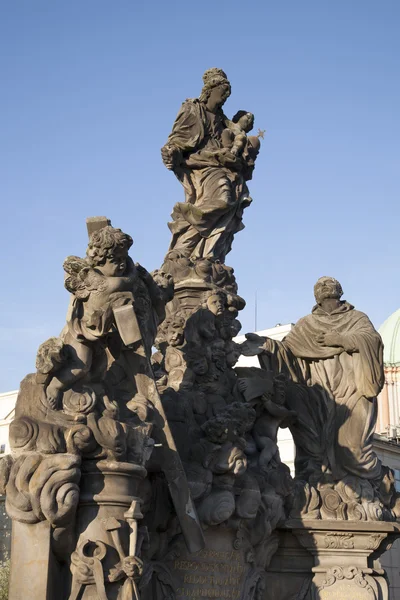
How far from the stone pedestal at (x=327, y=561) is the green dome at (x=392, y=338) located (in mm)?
31458

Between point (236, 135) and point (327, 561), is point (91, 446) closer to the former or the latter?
point (327, 561)

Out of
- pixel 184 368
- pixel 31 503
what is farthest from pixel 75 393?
pixel 184 368

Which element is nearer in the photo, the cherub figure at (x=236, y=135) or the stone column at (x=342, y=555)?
the stone column at (x=342, y=555)

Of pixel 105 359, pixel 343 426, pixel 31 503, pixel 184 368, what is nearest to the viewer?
pixel 31 503

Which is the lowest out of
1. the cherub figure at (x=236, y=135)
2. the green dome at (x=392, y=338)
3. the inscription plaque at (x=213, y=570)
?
the inscription plaque at (x=213, y=570)

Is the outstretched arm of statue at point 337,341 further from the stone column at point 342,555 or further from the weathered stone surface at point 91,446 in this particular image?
the weathered stone surface at point 91,446

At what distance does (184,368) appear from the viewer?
398 inches

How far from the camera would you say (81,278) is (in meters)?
8.33

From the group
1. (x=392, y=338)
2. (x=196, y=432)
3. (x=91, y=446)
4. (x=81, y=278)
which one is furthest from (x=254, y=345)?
(x=392, y=338)

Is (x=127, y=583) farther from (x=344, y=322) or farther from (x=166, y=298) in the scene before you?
(x=344, y=322)

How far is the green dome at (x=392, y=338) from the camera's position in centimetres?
4234

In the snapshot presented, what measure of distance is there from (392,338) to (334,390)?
1298 inches

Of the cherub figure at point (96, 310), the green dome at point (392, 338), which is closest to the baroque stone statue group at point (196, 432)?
the cherub figure at point (96, 310)

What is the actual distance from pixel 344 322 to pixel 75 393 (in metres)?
4.66
